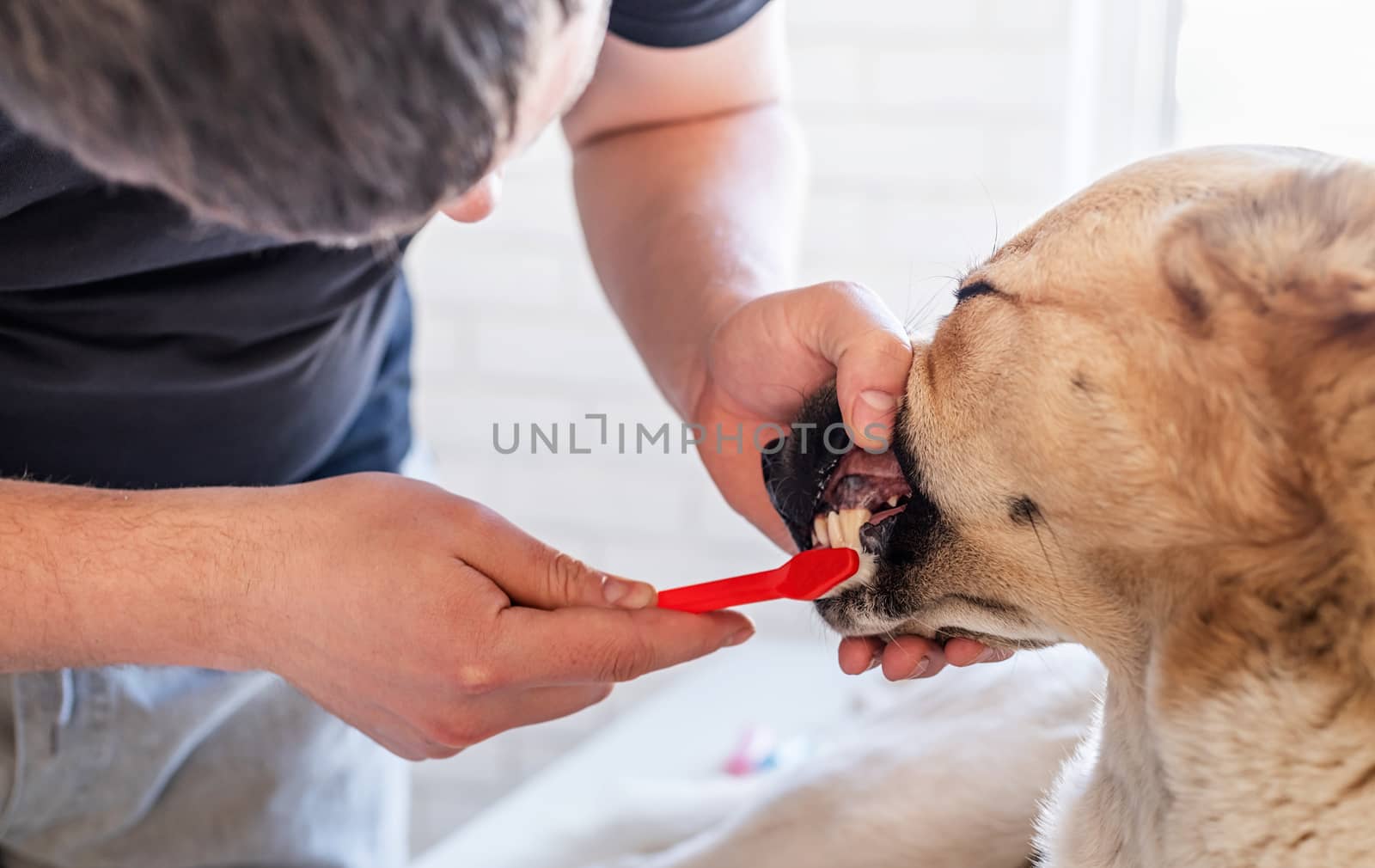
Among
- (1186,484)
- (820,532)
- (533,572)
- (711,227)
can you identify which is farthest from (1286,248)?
(711,227)

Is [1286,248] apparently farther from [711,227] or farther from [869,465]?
[711,227]

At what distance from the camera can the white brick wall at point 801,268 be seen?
1941 mm

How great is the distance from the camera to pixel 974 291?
0.88 m

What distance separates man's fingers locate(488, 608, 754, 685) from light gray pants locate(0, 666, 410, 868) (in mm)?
474

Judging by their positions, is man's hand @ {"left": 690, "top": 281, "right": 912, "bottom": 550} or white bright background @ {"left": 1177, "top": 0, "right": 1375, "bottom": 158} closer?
man's hand @ {"left": 690, "top": 281, "right": 912, "bottom": 550}

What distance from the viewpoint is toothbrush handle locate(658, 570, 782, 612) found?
35.3 inches

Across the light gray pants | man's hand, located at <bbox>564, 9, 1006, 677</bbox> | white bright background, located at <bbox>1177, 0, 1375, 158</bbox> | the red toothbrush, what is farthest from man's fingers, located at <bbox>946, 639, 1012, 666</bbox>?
white bright background, located at <bbox>1177, 0, 1375, 158</bbox>

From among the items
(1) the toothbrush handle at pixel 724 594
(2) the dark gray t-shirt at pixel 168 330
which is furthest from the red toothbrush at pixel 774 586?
(2) the dark gray t-shirt at pixel 168 330

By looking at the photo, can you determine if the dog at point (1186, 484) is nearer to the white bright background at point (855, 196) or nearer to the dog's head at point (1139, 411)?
the dog's head at point (1139, 411)

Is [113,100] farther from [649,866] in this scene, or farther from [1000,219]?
[1000,219]

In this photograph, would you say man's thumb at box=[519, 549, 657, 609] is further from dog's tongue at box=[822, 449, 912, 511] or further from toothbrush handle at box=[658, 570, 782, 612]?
dog's tongue at box=[822, 449, 912, 511]

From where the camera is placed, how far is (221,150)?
59 cm

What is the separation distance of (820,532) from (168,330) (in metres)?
0.58

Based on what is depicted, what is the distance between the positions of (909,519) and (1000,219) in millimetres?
1158
